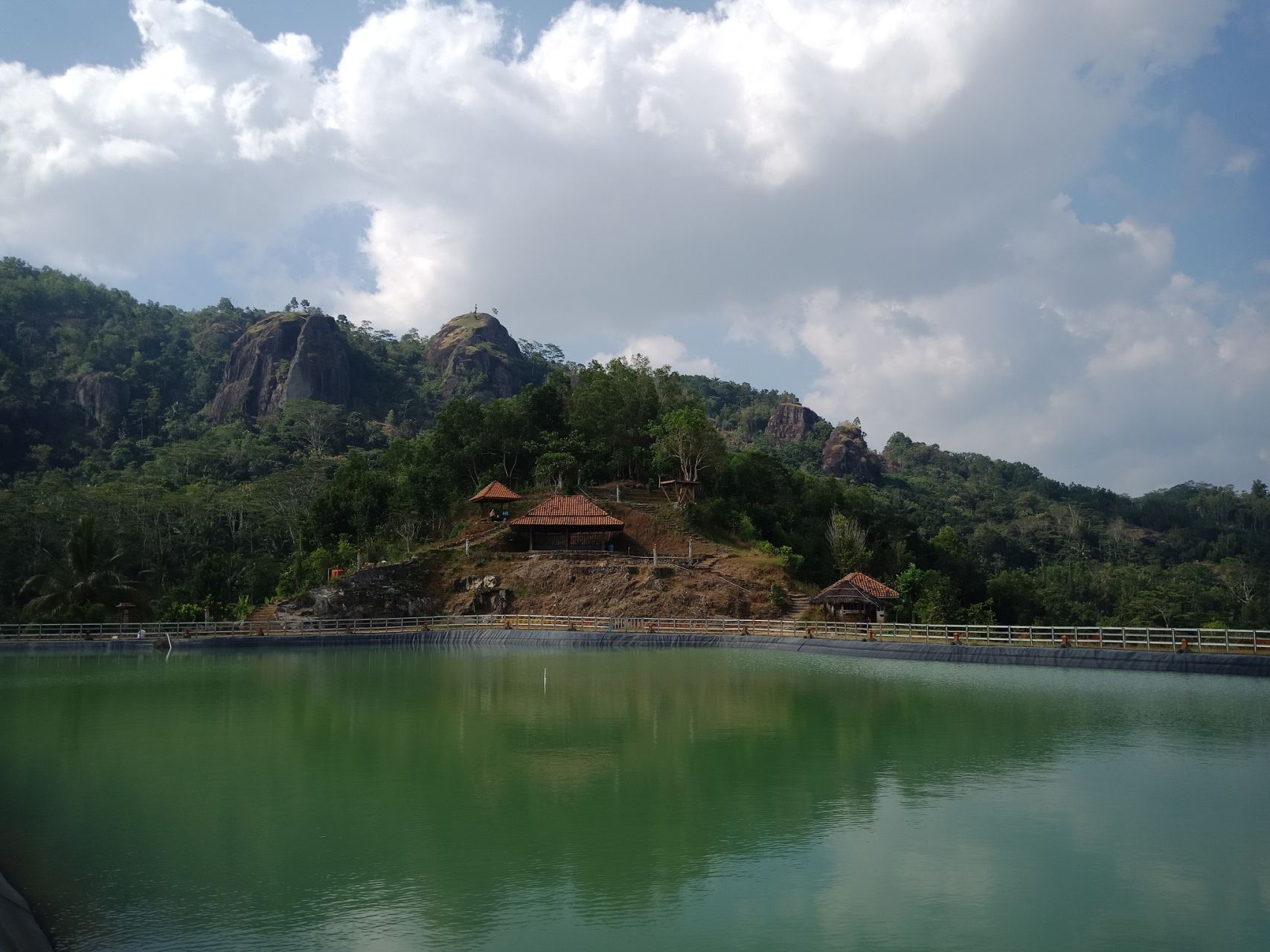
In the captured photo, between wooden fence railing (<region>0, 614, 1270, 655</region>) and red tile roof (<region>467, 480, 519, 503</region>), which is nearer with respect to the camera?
wooden fence railing (<region>0, 614, 1270, 655</region>)

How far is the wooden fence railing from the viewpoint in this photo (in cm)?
2586

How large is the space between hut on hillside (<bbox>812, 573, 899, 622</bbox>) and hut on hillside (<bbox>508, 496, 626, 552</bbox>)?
38.4ft

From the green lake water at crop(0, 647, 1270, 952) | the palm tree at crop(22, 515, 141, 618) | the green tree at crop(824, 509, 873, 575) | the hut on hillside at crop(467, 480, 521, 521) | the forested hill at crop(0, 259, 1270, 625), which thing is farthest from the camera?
the forested hill at crop(0, 259, 1270, 625)

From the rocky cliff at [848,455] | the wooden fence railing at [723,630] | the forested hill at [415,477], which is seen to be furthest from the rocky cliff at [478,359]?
the wooden fence railing at [723,630]

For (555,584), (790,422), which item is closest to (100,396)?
(555,584)

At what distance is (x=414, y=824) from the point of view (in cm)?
1091

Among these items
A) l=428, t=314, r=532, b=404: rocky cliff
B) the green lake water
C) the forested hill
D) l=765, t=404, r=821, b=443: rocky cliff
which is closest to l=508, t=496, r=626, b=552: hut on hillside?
the forested hill

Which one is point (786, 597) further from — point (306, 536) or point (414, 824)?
point (414, 824)

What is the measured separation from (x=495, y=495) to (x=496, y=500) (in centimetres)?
46

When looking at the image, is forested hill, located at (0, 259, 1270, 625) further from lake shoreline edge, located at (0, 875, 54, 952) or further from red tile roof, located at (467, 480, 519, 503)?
lake shoreline edge, located at (0, 875, 54, 952)

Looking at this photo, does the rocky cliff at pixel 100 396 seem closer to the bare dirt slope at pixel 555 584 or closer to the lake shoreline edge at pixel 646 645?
the bare dirt slope at pixel 555 584

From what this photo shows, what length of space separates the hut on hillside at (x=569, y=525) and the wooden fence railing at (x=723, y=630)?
17.2 ft

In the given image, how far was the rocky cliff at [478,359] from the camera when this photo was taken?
11775 cm

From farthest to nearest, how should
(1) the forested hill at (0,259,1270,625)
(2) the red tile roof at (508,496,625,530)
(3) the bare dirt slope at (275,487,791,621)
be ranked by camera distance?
1. (1) the forested hill at (0,259,1270,625)
2. (2) the red tile roof at (508,496,625,530)
3. (3) the bare dirt slope at (275,487,791,621)
